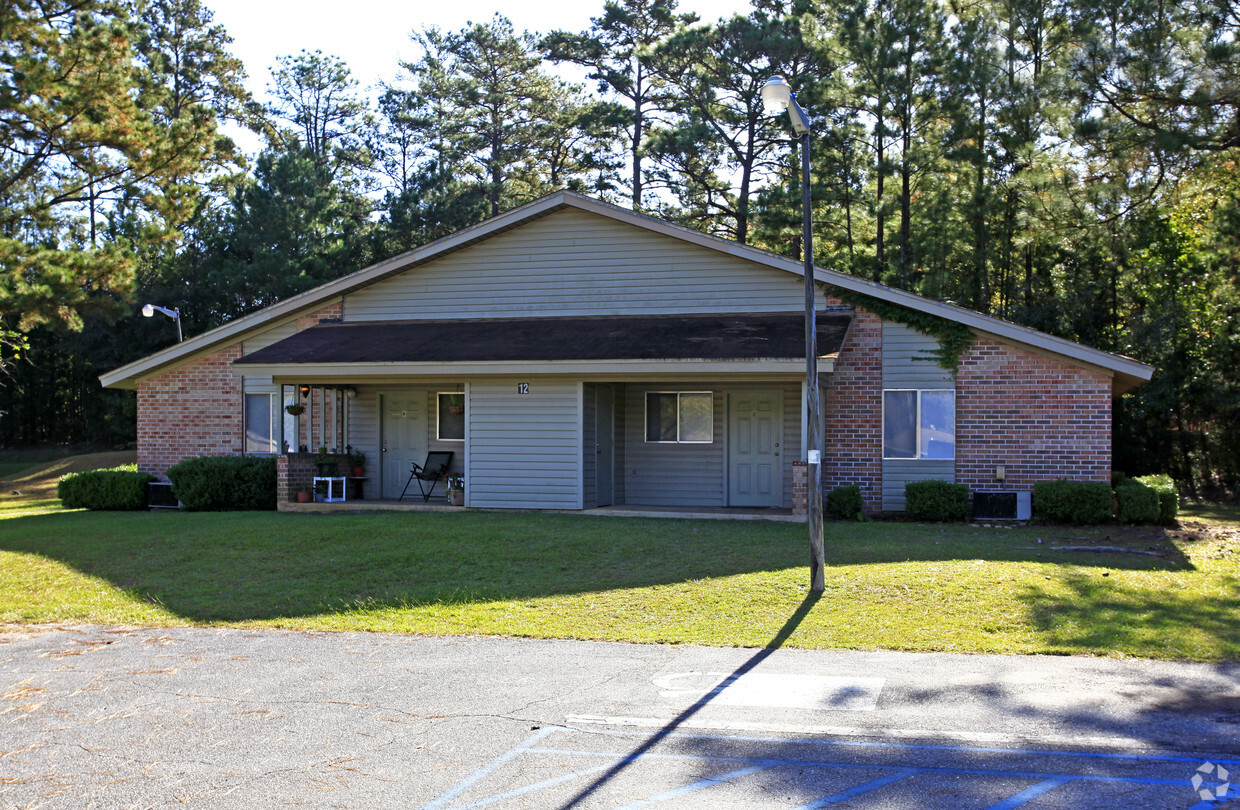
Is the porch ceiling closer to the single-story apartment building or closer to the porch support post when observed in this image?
the single-story apartment building

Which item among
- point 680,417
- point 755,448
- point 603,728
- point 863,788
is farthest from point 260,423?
point 863,788

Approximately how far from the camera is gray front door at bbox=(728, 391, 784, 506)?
17250mm

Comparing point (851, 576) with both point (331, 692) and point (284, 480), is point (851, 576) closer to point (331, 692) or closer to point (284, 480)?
point (331, 692)

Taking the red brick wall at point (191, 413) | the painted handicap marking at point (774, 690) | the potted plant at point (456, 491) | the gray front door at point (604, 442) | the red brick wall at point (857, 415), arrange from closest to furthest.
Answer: the painted handicap marking at point (774, 690), the red brick wall at point (857, 415), the gray front door at point (604, 442), the potted plant at point (456, 491), the red brick wall at point (191, 413)

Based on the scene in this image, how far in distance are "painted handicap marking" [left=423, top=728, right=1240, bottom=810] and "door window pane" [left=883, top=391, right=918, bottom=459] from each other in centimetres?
1132

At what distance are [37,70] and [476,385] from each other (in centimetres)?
1252

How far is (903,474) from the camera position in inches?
645

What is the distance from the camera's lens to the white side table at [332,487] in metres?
17.7

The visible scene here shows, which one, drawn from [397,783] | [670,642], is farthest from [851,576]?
[397,783]

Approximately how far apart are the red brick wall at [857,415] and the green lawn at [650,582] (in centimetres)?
166

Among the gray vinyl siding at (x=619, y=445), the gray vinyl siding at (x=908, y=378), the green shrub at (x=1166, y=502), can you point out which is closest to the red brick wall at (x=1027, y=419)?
the gray vinyl siding at (x=908, y=378)

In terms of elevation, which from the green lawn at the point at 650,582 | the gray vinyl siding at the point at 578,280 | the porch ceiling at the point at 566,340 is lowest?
the green lawn at the point at 650,582

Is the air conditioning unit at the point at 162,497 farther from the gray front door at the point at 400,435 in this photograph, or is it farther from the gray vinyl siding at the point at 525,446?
the gray vinyl siding at the point at 525,446

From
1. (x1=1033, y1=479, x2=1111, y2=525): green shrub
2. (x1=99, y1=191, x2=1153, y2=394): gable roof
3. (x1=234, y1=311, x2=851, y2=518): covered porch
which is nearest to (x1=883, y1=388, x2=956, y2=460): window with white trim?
(x1=99, y1=191, x2=1153, y2=394): gable roof
